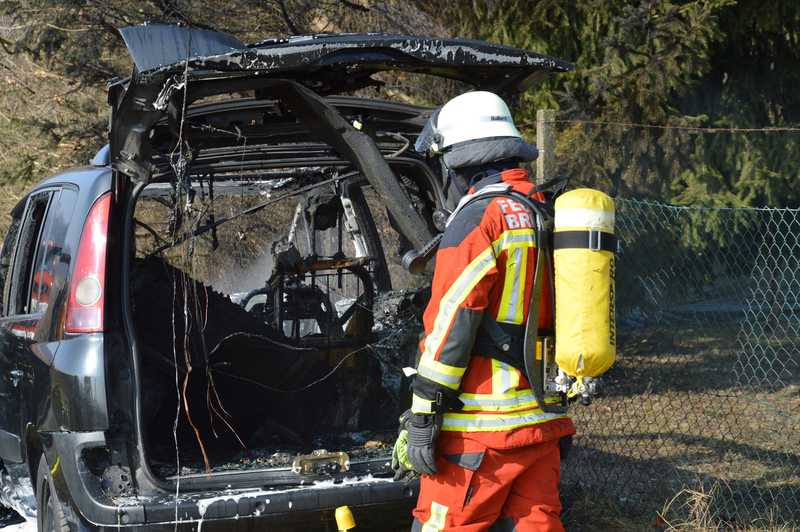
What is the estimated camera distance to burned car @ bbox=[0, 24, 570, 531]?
387cm

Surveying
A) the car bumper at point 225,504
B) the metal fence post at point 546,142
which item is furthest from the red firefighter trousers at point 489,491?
the metal fence post at point 546,142

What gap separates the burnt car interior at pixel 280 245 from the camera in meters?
3.88

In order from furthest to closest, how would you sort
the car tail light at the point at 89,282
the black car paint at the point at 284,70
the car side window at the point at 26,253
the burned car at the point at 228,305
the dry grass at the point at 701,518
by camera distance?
the dry grass at the point at 701,518, the car side window at the point at 26,253, the car tail light at the point at 89,282, the burned car at the point at 228,305, the black car paint at the point at 284,70

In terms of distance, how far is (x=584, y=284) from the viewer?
3230 millimetres

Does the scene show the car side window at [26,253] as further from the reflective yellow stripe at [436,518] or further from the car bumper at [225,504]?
the reflective yellow stripe at [436,518]

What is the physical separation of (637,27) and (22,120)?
5332mm

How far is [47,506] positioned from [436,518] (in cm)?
192

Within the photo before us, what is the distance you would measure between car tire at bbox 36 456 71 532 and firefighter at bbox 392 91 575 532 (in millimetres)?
1500

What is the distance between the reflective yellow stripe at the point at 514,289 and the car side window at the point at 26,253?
92.2 inches

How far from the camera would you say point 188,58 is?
11.9ft

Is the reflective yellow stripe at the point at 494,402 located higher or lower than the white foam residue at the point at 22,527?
higher

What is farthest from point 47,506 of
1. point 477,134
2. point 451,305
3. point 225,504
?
point 477,134

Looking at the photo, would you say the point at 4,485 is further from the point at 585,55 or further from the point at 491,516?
the point at 585,55

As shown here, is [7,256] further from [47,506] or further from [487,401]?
[487,401]
